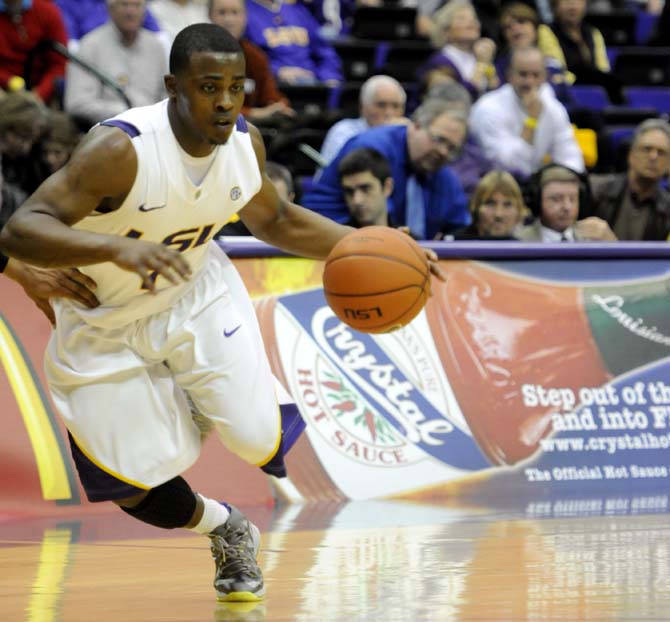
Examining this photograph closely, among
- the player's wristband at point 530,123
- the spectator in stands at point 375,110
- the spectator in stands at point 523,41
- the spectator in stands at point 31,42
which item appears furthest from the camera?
the spectator in stands at point 523,41

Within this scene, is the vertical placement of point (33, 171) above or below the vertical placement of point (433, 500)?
above

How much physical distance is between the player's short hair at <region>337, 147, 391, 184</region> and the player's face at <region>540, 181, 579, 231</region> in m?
0.95

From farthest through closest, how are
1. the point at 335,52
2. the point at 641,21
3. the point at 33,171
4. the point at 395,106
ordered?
the point at 641,21
the point at 335,52
the point at 395,106
the point at 33,171

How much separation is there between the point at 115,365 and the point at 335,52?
26.5ft

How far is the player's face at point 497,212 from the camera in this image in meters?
8.32

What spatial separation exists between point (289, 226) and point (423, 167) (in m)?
3.77

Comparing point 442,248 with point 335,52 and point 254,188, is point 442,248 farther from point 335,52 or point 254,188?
point 335,52

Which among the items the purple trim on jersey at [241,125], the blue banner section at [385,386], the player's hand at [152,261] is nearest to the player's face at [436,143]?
the blue banner section at [385,386]

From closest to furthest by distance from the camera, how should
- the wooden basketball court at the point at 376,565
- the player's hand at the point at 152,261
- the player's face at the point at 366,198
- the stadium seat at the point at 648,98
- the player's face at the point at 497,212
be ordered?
1. the player's hand at the point at 152,261
2. the wooden basketball court at the point at 376,565
3. the player's face at the point at 366,198
4. the player's face at the point at 497,212
5. the stadium seat at the point at 648,98

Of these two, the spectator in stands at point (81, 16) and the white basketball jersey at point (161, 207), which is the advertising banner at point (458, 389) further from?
the spectator in stands at point (81, 16)

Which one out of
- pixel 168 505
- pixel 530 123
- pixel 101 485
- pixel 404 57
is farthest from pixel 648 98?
pixel 101 485

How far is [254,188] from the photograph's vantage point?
4668 millimetres

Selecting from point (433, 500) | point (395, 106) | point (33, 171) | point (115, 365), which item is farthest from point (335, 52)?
point (115, 365)

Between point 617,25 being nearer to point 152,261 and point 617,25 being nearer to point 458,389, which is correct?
point 458,389
